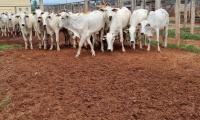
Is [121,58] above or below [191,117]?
above

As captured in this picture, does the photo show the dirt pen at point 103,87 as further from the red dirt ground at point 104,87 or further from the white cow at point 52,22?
the white cow at point 52,22

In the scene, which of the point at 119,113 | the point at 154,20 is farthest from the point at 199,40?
the point at 119,113

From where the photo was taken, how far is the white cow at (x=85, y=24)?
10234 mm

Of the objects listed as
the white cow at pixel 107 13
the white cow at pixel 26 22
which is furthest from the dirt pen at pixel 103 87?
the white cow at pixel 26 22

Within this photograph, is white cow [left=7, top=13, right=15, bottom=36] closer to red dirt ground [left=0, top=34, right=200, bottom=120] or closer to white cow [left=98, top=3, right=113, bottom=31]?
red dirt ground [left=0, top=34, right=200, bottom=120]

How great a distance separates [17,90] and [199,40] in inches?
400

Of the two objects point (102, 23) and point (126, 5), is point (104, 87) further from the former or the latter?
point (126, 5)

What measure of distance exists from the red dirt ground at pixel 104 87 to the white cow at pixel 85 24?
82cm

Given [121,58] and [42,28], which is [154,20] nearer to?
[121,58]

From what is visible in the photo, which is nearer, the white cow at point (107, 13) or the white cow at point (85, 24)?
the white cow at point (85, 24)

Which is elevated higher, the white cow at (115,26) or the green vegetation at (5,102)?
the white cow at (115,26)

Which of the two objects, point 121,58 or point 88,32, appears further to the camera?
point 88,32

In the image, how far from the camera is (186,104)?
223 inches

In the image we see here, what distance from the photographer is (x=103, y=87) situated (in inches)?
264
